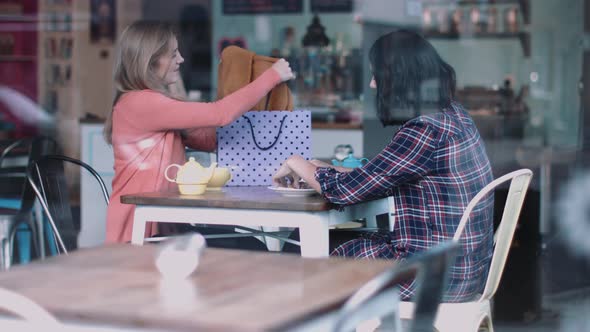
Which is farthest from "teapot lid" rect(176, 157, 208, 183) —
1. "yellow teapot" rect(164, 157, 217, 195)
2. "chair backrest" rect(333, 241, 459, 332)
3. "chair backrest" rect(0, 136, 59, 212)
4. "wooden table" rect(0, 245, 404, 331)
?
"chair backrest" rect(0, 136, 59, 212)

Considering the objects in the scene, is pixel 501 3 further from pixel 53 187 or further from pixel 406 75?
pixel 53 187

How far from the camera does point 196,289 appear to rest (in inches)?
65.1

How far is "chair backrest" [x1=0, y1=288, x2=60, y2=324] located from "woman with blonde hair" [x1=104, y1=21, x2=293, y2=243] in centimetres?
168

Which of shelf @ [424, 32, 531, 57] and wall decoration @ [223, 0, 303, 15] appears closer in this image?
shelf @ [424, 32, 531, 57]

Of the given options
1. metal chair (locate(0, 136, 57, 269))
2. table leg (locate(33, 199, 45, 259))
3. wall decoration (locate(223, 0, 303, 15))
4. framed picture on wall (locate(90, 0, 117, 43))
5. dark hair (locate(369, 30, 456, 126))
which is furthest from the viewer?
framed picture on wall (locate(90, 0, 117, 43))

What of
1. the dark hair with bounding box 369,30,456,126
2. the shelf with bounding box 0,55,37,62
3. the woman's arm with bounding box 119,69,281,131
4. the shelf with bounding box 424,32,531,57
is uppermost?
the shelf with bounding box 424,32,531,57

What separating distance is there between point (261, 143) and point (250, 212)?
61 cm

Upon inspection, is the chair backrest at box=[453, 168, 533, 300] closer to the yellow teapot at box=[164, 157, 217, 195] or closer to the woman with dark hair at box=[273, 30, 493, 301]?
the woman with dark hair at box=[273, 30, 493, 301]

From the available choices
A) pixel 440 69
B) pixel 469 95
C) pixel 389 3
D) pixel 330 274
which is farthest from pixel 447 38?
pixel 330 274

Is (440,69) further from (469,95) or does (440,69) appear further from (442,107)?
(469,95)

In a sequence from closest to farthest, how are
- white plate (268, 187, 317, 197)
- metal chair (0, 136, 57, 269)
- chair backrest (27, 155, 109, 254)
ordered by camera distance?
white plate (268, 187, 317, 197), chair backrest (27, 155, 109, 254), metal chair (0, 136, 57, 269)

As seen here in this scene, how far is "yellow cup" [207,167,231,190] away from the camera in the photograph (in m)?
3.16

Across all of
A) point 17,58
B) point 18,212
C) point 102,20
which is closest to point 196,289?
point 18,212

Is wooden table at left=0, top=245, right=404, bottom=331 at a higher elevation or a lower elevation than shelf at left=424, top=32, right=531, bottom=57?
lower
